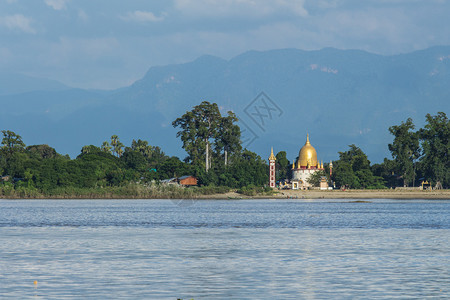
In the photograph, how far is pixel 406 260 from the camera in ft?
106

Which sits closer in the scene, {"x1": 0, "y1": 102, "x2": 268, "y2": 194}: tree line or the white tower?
{"x1": 0, "y1": 102, "x2": 268, "y2": 194}: tree line

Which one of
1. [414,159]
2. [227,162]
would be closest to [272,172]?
[227,162]

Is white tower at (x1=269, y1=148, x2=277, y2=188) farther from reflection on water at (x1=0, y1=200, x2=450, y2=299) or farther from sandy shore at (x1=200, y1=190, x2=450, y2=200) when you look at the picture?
reflection on water at (x1=0, y1=200, x2=450, y2=299)

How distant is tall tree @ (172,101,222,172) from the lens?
6324 inches

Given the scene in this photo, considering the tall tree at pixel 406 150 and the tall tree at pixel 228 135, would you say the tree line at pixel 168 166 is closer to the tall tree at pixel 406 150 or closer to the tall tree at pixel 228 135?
the tall tree at pixel 228 135

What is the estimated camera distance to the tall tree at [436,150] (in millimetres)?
156500

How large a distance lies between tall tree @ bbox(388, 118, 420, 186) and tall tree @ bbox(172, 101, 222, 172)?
38.4 metres

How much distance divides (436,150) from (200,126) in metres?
49.8

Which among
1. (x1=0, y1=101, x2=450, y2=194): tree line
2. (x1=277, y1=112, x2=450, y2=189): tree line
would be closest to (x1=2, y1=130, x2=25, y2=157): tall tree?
(x1=0, y1=101, x2=450, y2=194): tree line

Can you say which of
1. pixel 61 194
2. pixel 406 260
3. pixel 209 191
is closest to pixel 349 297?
pixel 406 260

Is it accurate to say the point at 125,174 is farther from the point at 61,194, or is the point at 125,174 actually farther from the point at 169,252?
the point at 169,252

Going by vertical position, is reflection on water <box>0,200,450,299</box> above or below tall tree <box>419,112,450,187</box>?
below

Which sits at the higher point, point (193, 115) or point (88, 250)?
point (193, 115)

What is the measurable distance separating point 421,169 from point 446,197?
30.9 feet
